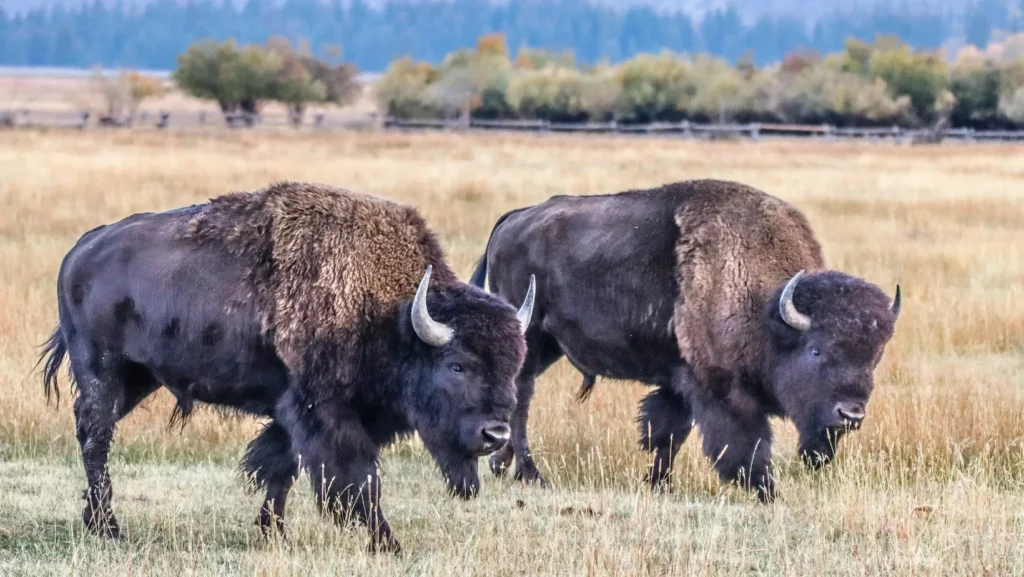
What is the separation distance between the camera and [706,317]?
7.41m

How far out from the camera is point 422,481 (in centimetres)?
745

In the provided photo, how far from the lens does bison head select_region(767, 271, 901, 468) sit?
6844 millimetres

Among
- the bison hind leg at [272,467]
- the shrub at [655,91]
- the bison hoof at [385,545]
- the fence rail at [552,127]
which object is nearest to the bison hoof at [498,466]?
the bison hind leg at [272,467]

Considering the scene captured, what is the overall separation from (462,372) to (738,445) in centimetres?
206

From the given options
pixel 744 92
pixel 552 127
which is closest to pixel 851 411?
pixel 552 127

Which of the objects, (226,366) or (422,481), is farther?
(422,481)

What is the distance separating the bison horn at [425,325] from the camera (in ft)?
18.9

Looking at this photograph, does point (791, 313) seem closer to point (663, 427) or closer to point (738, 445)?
point (738, 445)

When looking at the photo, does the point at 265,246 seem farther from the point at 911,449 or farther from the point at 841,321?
the point at 911,449

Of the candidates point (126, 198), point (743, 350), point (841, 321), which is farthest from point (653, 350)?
point (126, 198)

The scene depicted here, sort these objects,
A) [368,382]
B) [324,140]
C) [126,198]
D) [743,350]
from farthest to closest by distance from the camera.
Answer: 1. [324,140]
2. [126,198]
3. [743,350]
4. [368,382]

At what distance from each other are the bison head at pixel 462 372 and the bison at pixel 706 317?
A: 68.6 inches

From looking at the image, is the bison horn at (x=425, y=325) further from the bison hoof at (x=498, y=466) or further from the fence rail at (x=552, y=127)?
the fence rail at (x=552, y=127)

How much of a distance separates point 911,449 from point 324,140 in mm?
40116
